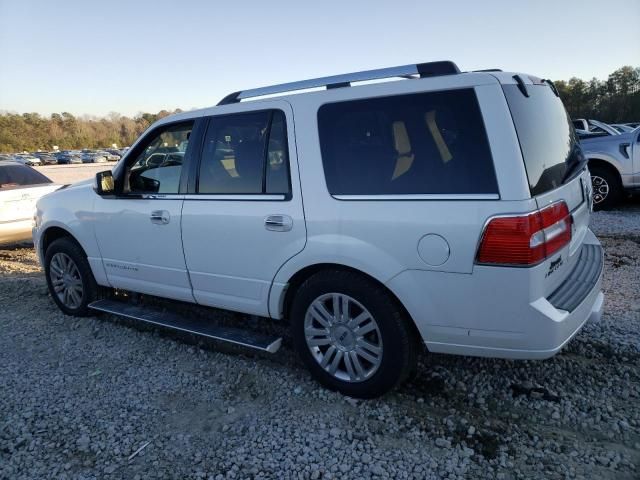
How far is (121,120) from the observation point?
126688mm

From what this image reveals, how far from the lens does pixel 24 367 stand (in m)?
3.76

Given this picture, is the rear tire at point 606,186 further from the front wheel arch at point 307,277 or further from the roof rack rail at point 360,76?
the front wheel arch at point 307,277

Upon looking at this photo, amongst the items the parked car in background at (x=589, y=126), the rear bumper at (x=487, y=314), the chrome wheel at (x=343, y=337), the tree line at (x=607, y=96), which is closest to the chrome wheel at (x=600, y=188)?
the parked car in background at (x=589, y=126)

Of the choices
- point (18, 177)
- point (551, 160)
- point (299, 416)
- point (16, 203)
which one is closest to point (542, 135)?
point (551, 160)

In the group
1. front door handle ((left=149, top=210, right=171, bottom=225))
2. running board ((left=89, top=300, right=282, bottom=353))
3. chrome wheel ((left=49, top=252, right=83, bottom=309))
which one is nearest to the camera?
running board ((left=89, top=300, right=282, bottom=353))

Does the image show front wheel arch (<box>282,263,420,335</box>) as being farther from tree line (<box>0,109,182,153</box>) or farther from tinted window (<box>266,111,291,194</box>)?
tree line (<box>0,109,182,153</box>)

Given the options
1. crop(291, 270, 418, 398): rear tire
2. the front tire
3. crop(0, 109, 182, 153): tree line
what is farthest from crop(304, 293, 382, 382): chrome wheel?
crop(0, 109, 182, 153): tree line

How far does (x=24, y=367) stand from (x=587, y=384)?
4.15 m

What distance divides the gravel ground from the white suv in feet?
0.94

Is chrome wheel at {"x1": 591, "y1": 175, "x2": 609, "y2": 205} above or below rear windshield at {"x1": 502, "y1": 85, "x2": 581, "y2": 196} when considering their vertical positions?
below

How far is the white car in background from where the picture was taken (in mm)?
7215

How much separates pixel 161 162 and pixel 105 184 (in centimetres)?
53

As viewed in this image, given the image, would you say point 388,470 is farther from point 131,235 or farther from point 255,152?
point 131,235

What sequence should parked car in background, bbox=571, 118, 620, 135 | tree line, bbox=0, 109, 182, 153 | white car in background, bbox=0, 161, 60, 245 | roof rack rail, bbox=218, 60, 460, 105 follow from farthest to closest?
tree line, bbox=0, 109, 182, 153 < parked car in background, bbox=571, 118, 620, 135 < white car in background, bbox=0, 161, 60, 245 < roof rack rail, bbox=218, 60, 460, 105
